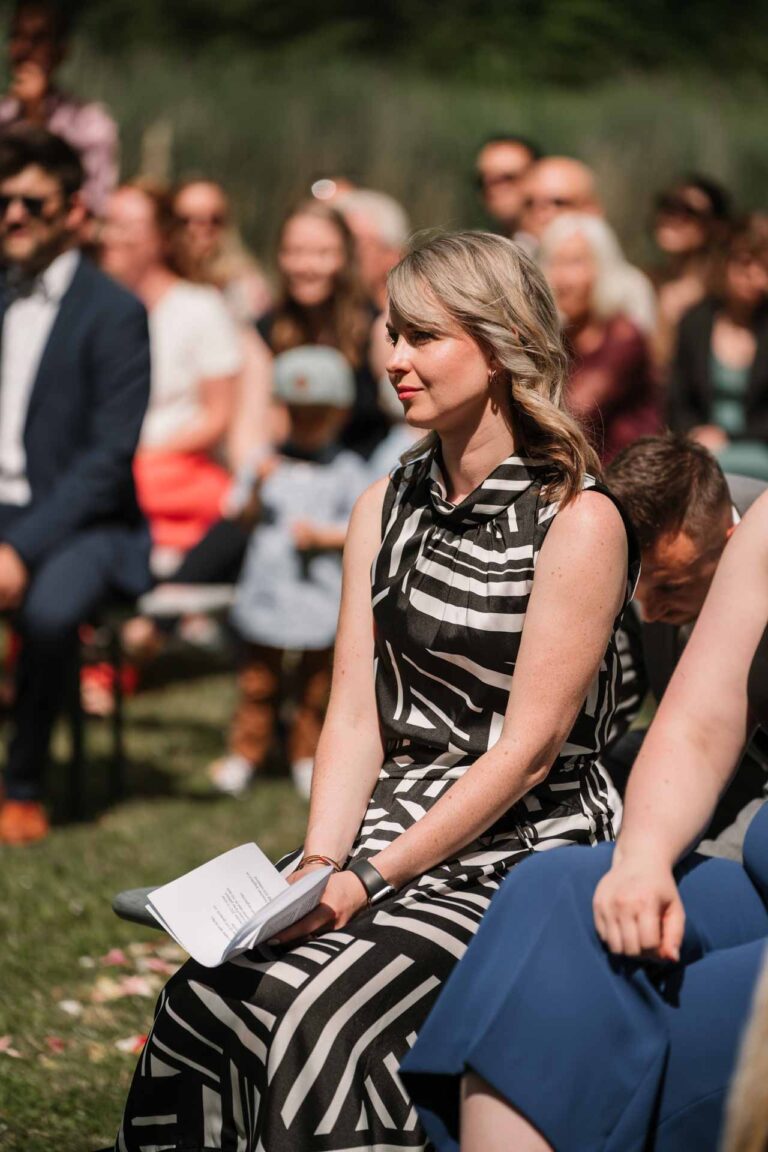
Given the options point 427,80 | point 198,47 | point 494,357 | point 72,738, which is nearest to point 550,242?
point 72,738

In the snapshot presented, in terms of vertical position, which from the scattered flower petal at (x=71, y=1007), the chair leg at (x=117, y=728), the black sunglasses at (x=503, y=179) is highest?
the black sunglasses at (x=503, y=179)

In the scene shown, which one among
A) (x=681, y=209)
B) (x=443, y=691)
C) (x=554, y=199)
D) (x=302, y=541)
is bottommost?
(x=681, y=209)

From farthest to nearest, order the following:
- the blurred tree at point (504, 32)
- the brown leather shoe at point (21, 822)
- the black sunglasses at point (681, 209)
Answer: the blurred tree at point (504, 32), the black sunglasses at point (681, 209), the brown leather shoe at point (21, 822)

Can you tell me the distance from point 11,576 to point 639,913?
3517mm

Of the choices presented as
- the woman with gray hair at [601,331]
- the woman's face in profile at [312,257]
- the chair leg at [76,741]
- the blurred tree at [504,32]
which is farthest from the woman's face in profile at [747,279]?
the blurred tree at [504,32]

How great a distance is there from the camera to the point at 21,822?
5516mm

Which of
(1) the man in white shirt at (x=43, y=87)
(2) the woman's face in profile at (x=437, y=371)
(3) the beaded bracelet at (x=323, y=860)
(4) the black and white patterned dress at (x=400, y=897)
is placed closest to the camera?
(4) the black and white patterned dress at (x=400, y=897)

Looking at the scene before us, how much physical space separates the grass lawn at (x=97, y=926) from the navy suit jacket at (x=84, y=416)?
88cm

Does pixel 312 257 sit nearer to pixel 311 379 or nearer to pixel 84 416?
pixel 311 379

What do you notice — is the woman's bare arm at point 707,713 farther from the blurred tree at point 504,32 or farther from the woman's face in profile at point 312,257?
the blurred tree at point 504,32

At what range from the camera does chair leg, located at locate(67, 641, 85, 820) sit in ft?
19.0

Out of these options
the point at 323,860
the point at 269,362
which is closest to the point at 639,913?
the point at 323,860

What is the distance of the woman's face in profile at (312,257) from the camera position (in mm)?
6414

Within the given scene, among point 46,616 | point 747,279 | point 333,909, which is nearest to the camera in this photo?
point 333,909
